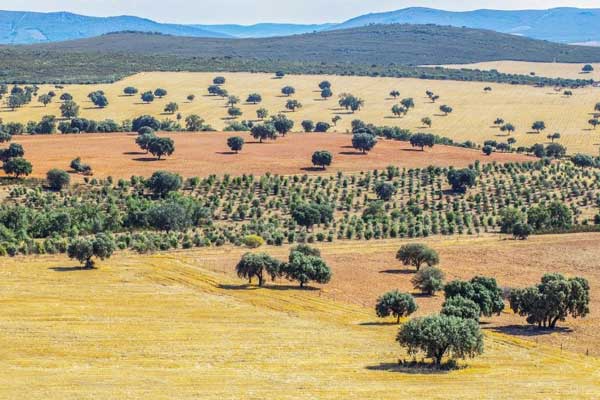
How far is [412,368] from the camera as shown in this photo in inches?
2397

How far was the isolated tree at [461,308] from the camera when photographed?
69938 millimetres

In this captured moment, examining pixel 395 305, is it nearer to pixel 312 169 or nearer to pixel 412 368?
pixel 412 368

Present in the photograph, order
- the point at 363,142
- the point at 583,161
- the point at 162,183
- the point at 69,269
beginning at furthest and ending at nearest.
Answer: the point at 363,142 < the point at 583,161 < the point at 162,183 < the point at 69,269

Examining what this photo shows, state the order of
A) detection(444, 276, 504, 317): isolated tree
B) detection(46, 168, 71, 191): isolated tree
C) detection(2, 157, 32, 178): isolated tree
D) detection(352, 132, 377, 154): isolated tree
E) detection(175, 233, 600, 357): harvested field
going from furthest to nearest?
detection(352, 132, 377, 154): isolated tree < detection(2, 157, 32, 178): isolated tree < detection(46, 168, 71, 191): isolated tree < detection(444, 276, 504, 317): isolated tree < detection(175, 233, 600, 357): harvested field

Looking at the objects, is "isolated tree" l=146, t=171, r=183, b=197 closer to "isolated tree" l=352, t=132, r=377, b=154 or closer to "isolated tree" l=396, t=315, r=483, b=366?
"isolated tree" l=352, t=132, r=377, b=154

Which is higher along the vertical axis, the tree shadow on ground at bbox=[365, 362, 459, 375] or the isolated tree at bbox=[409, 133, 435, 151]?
the isolated tree at bbox=[409, 133, 435, 151]

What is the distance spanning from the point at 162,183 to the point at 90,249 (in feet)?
151

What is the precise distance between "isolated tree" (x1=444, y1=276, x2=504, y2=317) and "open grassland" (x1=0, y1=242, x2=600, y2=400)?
19.4ft

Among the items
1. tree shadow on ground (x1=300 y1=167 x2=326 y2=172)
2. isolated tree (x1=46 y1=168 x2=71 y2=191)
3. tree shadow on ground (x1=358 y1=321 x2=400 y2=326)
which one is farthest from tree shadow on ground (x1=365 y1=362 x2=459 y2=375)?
tree shadow on ground (x1=300 y1=167 x2=326 y2=172)

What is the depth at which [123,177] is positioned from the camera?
147750 millimetres

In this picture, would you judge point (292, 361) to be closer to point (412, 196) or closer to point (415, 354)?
point (415, 354)

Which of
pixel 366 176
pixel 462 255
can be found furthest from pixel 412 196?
pixel 462 255

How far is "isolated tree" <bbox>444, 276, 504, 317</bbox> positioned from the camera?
252 feet

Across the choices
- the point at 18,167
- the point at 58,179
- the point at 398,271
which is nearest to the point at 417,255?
the point at 398,271
